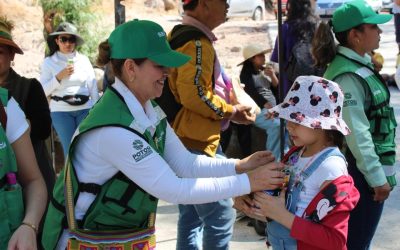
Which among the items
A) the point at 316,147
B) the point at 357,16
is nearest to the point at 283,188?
the point at 316,147

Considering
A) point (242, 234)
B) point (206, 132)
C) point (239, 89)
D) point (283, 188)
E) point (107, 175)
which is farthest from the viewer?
point (242, 234)

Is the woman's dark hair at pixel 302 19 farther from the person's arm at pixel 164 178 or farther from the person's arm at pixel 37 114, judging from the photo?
the person's arm at pixel 164 178

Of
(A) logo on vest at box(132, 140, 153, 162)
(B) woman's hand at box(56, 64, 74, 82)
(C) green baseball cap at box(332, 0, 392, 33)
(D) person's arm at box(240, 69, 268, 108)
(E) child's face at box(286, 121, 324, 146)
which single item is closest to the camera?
(A) logo on vest at box(132, 140, 153, 162)

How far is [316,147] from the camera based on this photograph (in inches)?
116

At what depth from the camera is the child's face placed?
291 cm

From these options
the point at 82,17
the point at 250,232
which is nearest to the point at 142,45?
the point at 250,232

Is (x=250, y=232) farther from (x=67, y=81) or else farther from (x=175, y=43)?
(x=67, y=81)

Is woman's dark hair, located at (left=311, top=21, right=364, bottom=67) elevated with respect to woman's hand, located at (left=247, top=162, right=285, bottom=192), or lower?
elevated

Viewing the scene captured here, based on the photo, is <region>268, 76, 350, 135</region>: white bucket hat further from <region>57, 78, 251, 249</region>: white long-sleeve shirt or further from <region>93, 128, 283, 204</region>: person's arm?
<region>57, 78, 251, 249</region>: white long-sleeve shirt

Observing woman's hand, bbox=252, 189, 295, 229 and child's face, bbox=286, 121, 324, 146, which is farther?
child's face, bbox=286, 121, 324, 146

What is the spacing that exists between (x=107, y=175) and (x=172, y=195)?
26 centimetres

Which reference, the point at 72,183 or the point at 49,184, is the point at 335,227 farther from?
the point at 49,184

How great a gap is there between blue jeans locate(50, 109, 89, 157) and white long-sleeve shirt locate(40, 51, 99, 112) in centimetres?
5

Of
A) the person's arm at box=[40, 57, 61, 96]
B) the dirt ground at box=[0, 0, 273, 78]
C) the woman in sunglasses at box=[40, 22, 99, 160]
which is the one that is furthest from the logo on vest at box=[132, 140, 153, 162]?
the dirt ground at box=[0, 0, 273, 78]
